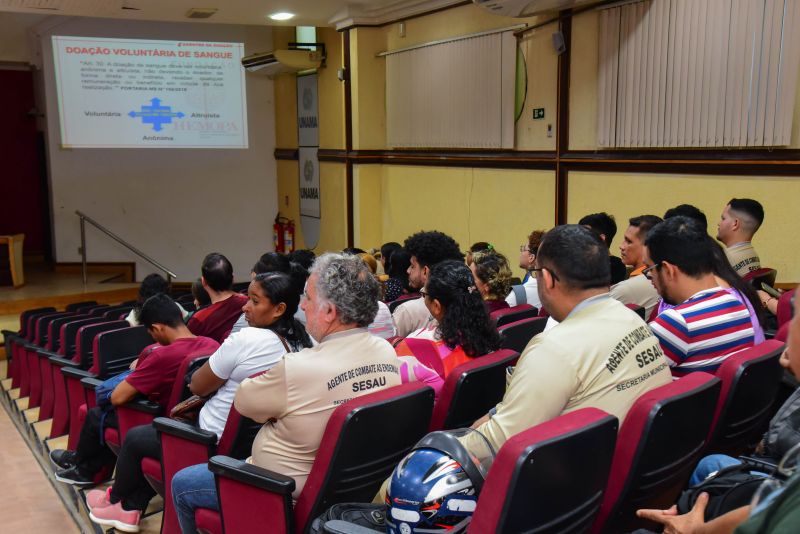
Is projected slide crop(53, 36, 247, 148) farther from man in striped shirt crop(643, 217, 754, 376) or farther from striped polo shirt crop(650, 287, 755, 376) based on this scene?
striped polo shirt crop(650, 287, 755, 376)

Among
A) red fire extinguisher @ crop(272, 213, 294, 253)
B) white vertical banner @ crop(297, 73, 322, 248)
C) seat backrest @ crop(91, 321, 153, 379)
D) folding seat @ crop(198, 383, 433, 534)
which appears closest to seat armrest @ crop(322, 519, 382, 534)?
folding seat @ crop(198, 383, 433, 534)

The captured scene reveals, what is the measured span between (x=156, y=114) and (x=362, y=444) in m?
7.72

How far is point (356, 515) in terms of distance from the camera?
1.82m

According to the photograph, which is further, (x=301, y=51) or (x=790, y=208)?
(x=301, y=51)

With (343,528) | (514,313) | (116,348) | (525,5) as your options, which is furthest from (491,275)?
(525,5)

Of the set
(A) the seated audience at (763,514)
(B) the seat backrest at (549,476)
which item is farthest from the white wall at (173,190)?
(A) the seated audience at (763,514)

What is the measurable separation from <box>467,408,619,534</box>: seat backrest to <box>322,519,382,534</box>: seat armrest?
1.08ft

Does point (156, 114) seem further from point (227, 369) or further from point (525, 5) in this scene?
point (227, 369)

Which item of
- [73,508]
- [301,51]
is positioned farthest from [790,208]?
[301,51]

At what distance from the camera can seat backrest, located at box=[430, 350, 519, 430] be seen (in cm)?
213

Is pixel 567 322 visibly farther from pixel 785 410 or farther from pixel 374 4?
pixel 374 4

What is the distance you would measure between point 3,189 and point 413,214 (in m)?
7.37

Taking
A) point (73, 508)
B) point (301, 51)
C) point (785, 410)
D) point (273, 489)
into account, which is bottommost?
point (73, 508)

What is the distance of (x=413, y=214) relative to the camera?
7.93 meters
